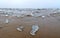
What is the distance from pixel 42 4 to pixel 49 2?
0.12 m

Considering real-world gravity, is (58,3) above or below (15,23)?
below

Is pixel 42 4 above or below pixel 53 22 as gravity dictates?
below

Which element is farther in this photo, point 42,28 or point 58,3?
point 58,3

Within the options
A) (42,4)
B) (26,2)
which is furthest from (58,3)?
(26,2)

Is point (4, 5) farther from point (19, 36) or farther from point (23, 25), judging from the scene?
point (19, 36)

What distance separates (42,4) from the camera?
5.71ft

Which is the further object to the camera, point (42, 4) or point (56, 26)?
point (42, 4)

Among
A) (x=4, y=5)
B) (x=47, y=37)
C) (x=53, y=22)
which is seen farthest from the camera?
(x=4, y=5)

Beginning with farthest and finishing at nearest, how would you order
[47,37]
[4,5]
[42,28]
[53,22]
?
[4,5] → [53,22] → [42,28] → [47,37]

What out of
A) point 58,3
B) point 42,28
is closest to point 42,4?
point 58,3

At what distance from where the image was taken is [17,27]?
2.77 ft

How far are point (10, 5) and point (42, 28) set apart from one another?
1.04 metres

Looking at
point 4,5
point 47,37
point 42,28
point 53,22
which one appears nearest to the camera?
point 47,37

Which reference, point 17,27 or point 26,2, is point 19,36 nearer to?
point 17,27
